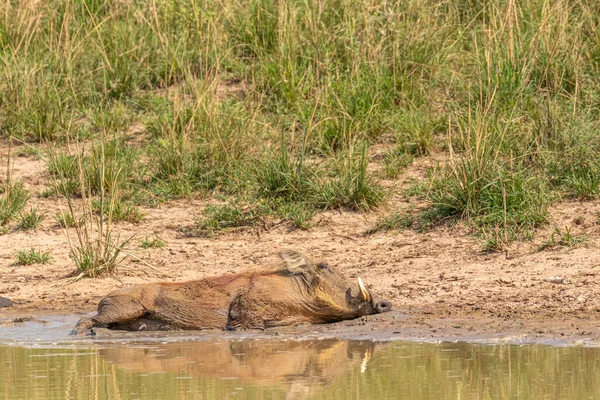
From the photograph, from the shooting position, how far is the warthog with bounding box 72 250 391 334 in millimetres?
7203

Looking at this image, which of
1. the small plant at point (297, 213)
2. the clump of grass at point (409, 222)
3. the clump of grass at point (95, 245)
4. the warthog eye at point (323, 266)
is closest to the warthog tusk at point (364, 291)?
the warthog eye at point (323, 266)

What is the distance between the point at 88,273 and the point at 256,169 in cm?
188

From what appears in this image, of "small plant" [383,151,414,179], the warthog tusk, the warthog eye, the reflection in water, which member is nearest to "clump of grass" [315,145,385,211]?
"small plant" [383,151,414,179]

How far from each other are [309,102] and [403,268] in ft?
8.85

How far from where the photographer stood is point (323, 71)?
10930 mm

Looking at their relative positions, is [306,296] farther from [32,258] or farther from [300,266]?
[32,258]

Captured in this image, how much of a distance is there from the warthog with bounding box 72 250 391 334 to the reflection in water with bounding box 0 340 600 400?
0.49m

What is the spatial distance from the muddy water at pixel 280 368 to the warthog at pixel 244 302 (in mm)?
214

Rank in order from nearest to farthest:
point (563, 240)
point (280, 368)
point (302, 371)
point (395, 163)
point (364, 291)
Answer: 1. point (302, 371)
2. point (280, 368)
3. point (364, 291)
4. point (563, 240)
5. point (395, 163)

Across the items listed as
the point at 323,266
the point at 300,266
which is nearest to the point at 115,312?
the point at 300,266

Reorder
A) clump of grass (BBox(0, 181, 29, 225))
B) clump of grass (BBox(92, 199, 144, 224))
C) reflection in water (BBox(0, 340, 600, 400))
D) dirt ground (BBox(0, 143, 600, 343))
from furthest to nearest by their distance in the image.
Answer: clump of grass (BBox(0, 181, 29, 225)) → clump of grass (BBox(92, 199, 144, 224)) → dirt ground (BBox(0, 143, 600, 343)) → reflection in water (BBox(0, 340, 600, 400))

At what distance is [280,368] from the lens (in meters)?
5.88

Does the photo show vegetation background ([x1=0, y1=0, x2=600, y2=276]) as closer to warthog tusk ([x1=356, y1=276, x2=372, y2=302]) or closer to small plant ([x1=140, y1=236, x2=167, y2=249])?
small plant ([x1=140, y1=236, x2=167, y2=249])

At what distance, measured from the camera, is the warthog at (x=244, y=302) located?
23.6 feet
